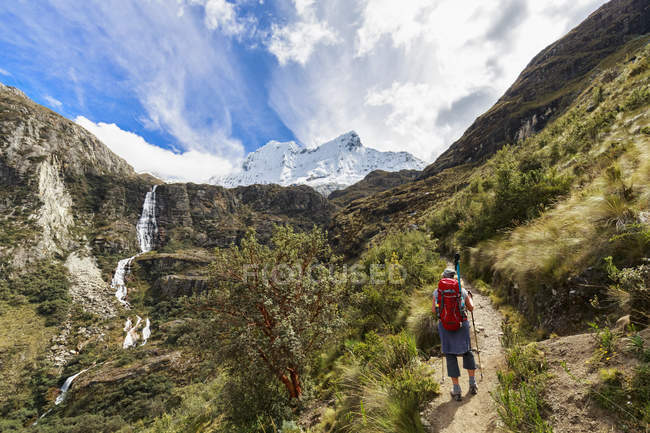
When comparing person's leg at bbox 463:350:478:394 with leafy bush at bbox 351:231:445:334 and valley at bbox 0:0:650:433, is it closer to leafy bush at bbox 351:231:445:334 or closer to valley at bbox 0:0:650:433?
valley at bbox 0:0:650:433

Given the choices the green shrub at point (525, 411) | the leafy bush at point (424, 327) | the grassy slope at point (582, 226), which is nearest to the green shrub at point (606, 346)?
the green shrub at point (525, 411)

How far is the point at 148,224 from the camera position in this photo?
14688cm

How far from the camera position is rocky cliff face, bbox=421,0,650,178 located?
79625mm

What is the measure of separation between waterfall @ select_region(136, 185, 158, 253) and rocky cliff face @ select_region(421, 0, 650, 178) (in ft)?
516

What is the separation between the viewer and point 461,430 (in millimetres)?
3641

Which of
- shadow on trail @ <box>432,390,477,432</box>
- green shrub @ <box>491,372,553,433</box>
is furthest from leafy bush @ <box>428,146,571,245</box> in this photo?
green shrub @ <box>491,372,553,433</box>

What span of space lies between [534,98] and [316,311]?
12493 cm

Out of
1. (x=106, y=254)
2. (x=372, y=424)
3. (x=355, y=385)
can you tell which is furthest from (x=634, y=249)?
(x=106, y=254)

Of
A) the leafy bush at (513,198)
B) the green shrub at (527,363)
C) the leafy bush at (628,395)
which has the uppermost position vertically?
the leafy bush at (513,198)

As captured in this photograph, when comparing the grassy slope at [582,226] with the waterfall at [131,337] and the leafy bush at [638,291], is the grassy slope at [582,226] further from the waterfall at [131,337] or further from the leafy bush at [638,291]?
the waterfall at [131,337]

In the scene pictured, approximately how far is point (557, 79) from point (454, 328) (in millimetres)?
132940

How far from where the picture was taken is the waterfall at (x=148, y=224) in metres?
138

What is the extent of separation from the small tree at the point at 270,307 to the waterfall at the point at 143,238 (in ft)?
409

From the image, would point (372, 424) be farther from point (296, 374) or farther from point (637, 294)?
point (296, 374)
